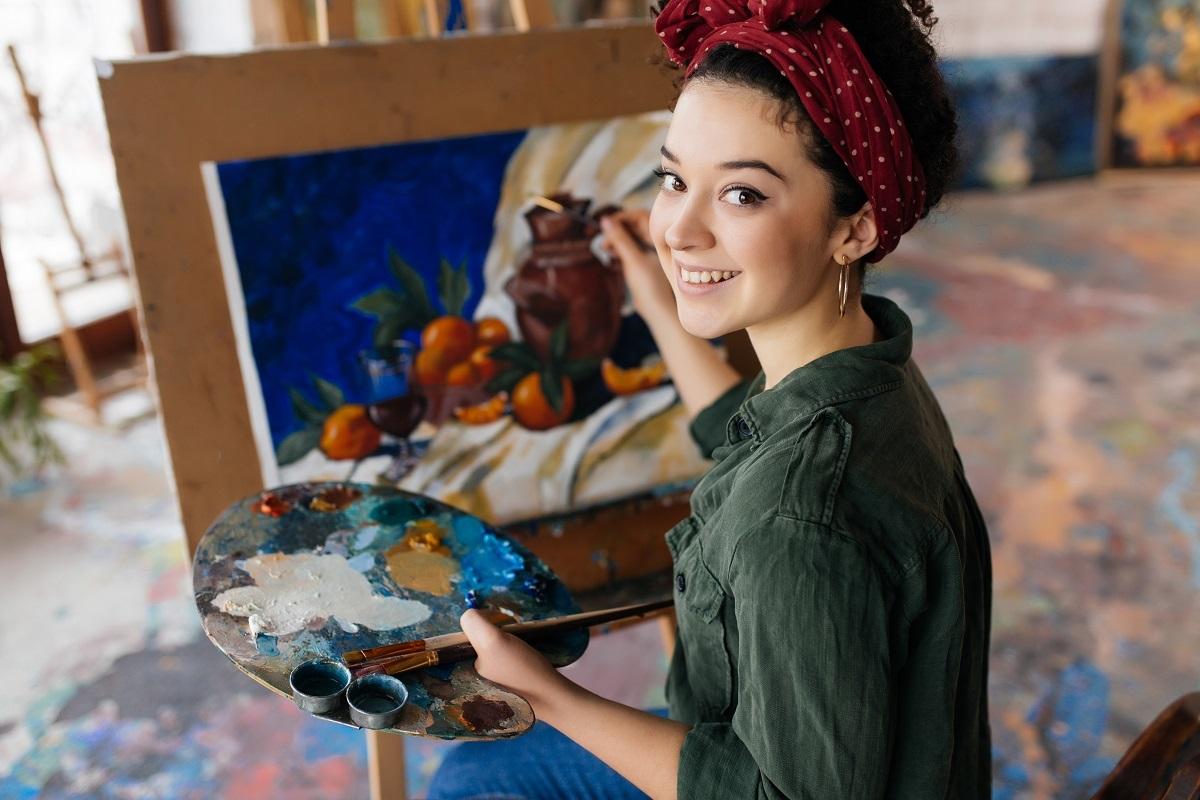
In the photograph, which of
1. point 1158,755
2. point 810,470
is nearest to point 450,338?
point 810,470

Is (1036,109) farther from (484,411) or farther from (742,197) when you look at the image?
(742,197)

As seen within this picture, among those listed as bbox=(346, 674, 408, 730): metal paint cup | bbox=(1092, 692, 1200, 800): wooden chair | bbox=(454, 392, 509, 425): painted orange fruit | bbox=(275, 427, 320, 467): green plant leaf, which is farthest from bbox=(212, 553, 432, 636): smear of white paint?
bbox=(1092, 692, 1200, 800): wooden chair

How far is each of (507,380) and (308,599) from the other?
1.99 ft

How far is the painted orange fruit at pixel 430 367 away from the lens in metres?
1.63

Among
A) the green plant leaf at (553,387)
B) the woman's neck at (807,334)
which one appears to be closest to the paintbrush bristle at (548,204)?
the green plant leaf at (553,387)

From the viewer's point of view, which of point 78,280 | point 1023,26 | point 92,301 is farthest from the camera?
point 1023,26

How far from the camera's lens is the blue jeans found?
4.17ft

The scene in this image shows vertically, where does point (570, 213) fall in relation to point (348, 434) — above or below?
above

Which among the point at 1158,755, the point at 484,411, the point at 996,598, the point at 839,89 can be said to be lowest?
the point at 996,598

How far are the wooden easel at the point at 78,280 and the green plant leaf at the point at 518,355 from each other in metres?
2.11

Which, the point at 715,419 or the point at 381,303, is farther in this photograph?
the point at 381,303

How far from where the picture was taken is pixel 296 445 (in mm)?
1571

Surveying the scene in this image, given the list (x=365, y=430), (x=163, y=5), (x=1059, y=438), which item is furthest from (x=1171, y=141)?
(x=365, y=430)

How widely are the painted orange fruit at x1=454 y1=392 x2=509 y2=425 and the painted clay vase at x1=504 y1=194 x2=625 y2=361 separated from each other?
10 cm
